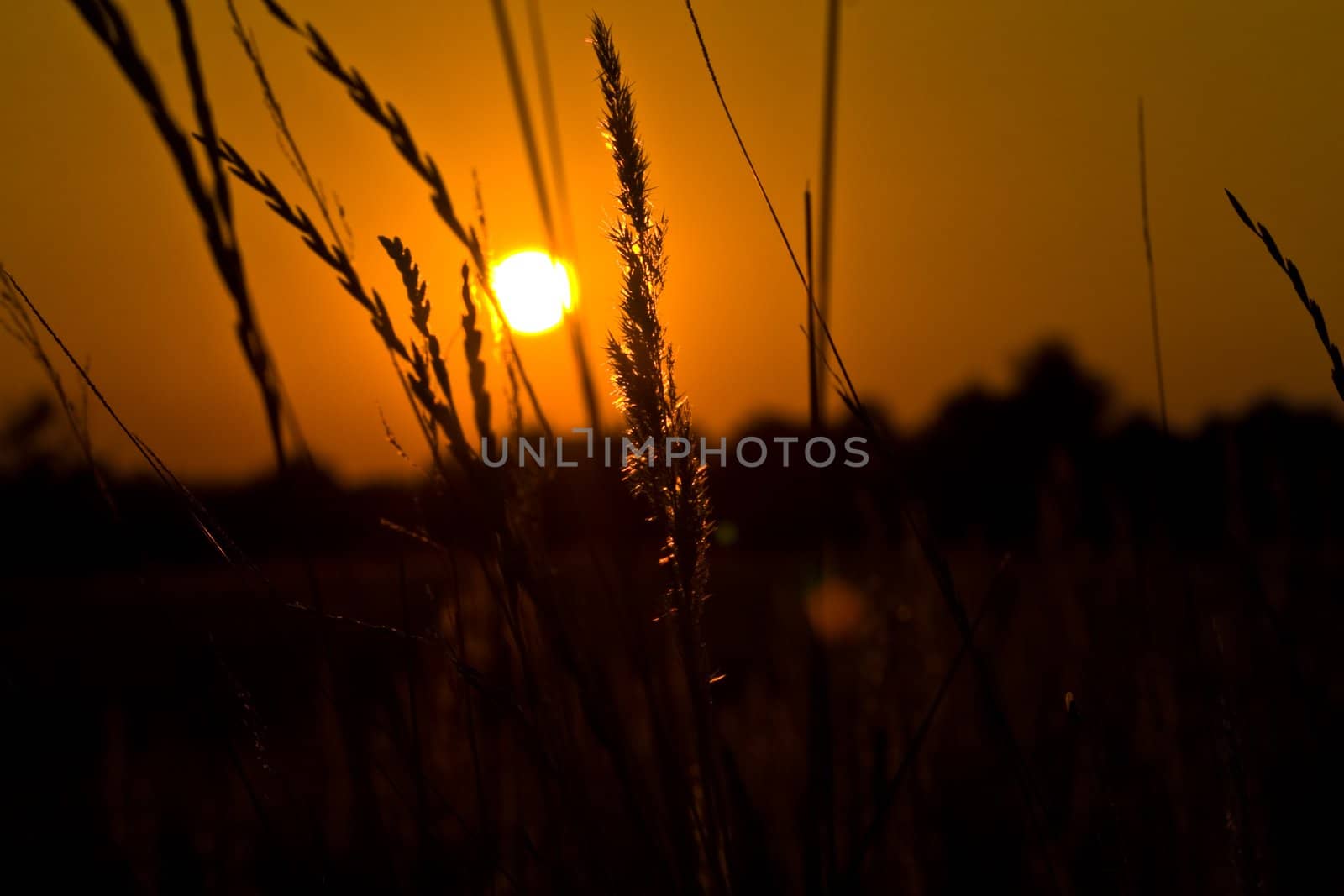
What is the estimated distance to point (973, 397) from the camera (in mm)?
36688

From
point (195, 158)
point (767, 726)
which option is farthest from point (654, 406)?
point (767, 726)

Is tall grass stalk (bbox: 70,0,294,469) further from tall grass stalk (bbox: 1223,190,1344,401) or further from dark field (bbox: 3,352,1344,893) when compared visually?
tall grass stalk (bbox: 1223,190,1344,401)

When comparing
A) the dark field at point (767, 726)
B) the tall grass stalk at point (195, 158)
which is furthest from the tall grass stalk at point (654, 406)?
the tall grass stalk at point (195, 158)

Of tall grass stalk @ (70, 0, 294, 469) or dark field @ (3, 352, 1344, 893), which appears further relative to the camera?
dark field @ (3, 352, 1344, 893)

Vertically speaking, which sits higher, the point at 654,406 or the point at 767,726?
the point at 654,406

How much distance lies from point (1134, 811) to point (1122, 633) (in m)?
0.40

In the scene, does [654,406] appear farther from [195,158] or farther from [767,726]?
[767,726]

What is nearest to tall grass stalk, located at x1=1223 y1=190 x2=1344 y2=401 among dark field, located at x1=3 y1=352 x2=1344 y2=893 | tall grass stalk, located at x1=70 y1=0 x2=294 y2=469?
dark field, located at x1=3 y1=352 x2=1344 y2=893

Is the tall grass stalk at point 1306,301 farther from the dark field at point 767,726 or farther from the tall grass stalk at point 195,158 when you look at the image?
the tall grass stalk at point 195,158

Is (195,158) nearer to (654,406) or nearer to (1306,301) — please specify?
(654,406)

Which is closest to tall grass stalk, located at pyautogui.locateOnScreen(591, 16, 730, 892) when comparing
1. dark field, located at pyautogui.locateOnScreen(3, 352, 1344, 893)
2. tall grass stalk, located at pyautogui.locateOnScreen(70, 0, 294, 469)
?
dark field, located at pyautogui.locateOnScreen(3, 352, 1344, 893)

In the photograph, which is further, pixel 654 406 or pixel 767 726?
pixel 767 726

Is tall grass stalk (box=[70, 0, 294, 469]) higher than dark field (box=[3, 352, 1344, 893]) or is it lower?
higher

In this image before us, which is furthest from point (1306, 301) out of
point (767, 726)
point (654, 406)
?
point (767, 726)
